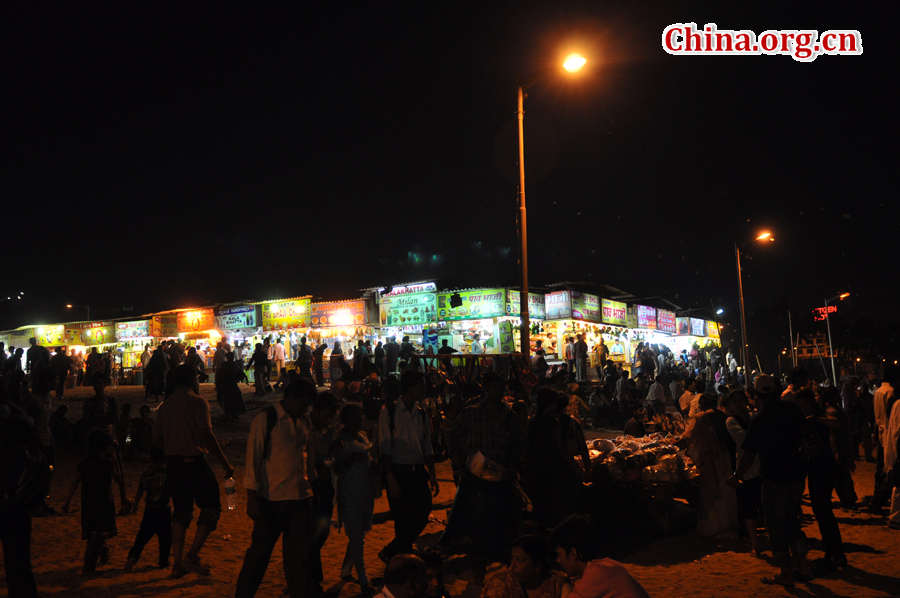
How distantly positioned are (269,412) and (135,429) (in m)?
6.44

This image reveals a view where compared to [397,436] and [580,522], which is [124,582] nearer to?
[397,436]

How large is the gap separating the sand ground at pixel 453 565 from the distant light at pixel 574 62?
813 centimetres

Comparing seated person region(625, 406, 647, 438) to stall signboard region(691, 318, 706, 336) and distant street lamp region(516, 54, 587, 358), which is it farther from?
stall signboard region(691, 318, 706, 336)

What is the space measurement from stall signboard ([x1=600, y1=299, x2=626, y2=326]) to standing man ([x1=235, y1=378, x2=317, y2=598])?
874 inches

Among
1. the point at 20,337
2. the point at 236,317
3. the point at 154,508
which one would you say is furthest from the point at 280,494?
the point at 20,337

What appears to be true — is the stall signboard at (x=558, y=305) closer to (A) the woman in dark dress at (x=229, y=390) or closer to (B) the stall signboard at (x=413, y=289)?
(B) the stall signboard at (x=413, y=289)

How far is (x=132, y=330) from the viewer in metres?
30.5

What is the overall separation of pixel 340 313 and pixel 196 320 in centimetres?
841

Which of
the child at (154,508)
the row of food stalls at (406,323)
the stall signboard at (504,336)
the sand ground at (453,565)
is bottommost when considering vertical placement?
the sand ground at (453,565)

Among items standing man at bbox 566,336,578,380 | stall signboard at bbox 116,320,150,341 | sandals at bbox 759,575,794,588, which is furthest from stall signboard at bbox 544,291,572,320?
stall signboard at bbox 116,320,150,341

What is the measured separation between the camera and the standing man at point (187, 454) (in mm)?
5207

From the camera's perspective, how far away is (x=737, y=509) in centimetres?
700

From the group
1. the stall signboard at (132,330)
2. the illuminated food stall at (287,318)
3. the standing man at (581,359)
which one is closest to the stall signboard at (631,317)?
the standing man at (581,359)

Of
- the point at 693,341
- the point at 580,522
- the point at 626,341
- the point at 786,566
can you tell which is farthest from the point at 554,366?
the point at 693,341
